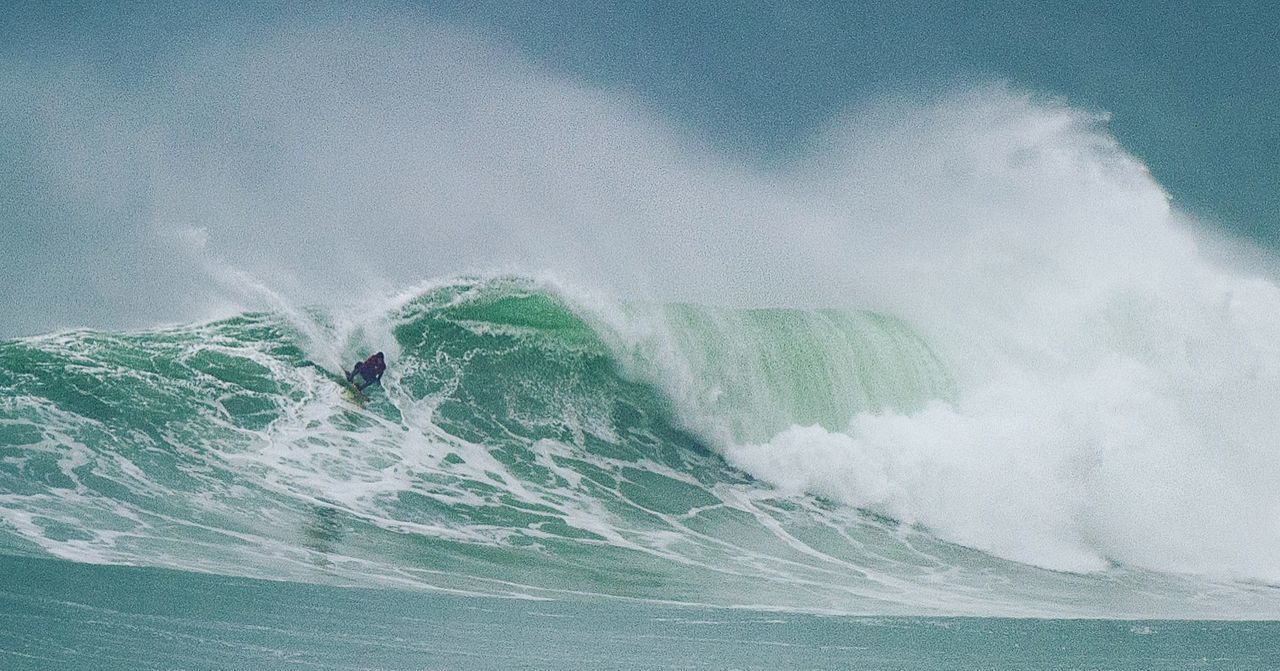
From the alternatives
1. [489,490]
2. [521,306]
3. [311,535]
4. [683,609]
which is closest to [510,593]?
[683,609]

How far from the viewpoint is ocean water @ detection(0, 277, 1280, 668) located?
24.8ft

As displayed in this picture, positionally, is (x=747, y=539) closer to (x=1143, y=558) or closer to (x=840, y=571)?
(x=840, y=571)

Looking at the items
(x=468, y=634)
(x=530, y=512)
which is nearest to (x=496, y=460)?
(x=530, y=512)

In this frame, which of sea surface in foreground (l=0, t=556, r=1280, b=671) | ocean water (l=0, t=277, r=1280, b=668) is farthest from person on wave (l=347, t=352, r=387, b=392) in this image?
sea surface in foreground (l=0, t=556, r=1280, b=671)

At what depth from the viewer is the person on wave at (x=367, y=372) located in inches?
526

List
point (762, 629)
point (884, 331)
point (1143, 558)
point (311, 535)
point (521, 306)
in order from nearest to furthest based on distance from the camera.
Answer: point (762, 629) < point (311, 535) < point (1143, 558) < point (521, 306) < point (884, 331)

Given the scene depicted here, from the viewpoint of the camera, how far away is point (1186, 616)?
11.0 meters

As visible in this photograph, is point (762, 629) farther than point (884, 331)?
No

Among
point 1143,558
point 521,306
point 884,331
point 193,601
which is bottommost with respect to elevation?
point 193,601

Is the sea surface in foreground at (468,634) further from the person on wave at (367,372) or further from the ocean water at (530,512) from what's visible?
the person on wave at (367,372)

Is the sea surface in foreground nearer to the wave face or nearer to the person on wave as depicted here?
the wave face

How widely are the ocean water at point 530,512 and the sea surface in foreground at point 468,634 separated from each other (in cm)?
4

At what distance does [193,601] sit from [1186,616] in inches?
408

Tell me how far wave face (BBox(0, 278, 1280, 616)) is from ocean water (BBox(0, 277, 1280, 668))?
5 cm
